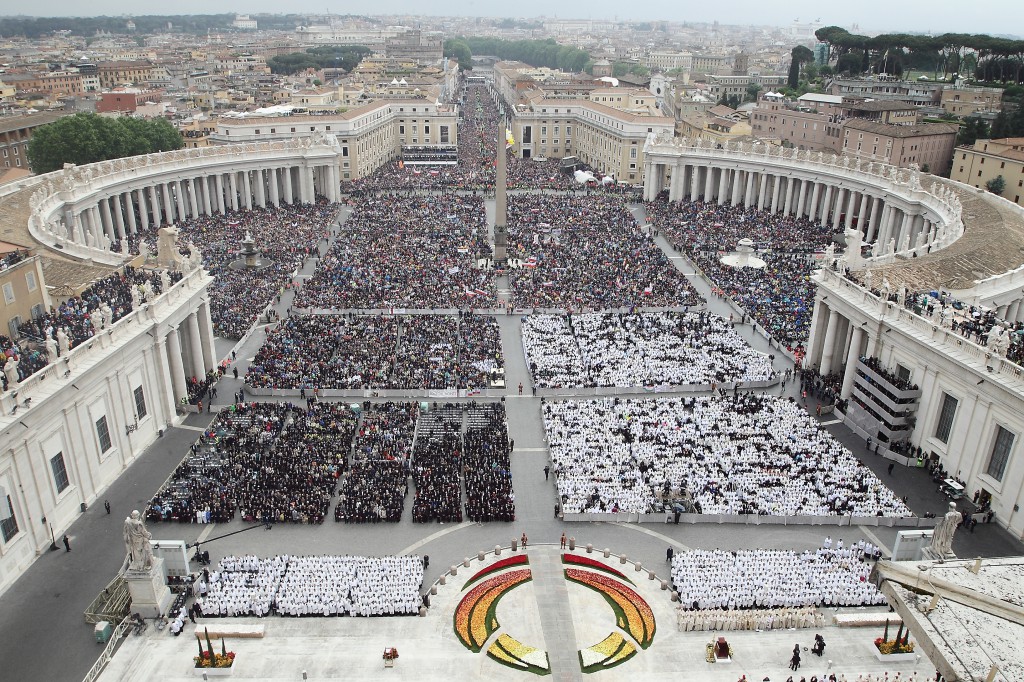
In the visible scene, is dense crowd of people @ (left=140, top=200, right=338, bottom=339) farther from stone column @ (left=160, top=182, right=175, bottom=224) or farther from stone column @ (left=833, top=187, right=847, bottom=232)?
stone column @ (left=833, top=187, right=847, bottom=232)

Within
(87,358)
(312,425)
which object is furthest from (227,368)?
(87,358)

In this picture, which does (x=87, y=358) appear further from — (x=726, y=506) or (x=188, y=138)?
(x=188, y=138)

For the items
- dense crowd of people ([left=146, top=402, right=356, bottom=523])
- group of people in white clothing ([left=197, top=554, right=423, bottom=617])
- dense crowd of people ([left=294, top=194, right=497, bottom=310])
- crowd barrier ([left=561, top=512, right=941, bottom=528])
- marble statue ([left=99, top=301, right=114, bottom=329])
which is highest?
marble statue ([left=99, top=301, right=114, bottom=329])

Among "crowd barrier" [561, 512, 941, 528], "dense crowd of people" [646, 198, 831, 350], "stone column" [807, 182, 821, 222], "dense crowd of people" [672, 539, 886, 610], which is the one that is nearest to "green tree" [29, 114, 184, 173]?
"dense crowd of people" [646, 198, 831, 350]

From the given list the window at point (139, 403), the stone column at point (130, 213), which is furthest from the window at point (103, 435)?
the stone column at point (130, 213)

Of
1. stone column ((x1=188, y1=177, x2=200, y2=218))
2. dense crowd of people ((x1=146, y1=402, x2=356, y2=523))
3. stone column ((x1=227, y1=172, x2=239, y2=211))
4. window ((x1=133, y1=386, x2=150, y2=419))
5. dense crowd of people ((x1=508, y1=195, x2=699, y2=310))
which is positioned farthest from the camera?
stone column ((x1=227, y1=172, x2=239, y2=211))

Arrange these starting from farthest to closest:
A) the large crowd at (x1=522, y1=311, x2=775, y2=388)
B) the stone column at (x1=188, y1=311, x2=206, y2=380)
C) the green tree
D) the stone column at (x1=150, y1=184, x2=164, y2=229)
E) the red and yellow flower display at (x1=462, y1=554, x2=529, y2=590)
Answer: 1. the green tree
2. the stone column at (x1=150, y1=184, x2=164, y2=229)
3. the large crowd at (x1=522, y1=311, x2=775, y2=388)
4. the stone column at (x1=188, y1=311, x2=206, y2=380)
5. the red and yellow flower display at (x1=462, y1=554, x2=529, y2=590)
